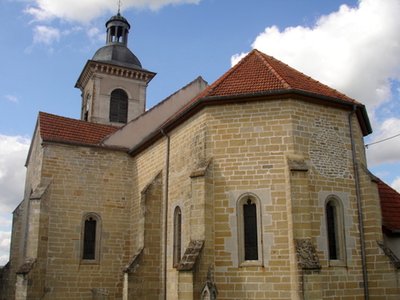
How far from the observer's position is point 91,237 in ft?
58.4

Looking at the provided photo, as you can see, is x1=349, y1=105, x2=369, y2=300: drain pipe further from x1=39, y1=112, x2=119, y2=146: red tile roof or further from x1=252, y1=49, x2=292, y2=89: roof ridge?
x1=39, y1=112, x2=119, y2=146: red tile roof

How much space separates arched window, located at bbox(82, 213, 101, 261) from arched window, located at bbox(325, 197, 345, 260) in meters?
9.40

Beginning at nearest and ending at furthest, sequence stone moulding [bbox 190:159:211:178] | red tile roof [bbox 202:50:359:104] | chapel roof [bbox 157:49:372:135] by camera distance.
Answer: stone moulding [bbox 190:159:211:178] → chapel roof [bbox 157:49:372:135] → red tile roof [bbox 202:50:359:104]

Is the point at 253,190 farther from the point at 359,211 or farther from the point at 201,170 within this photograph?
the point at 359,211

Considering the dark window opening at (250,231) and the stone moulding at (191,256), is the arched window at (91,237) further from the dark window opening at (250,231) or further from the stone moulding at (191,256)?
the dark window opening at (250,231)

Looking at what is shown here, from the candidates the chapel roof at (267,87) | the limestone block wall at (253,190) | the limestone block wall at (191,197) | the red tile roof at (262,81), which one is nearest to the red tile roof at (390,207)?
the chapel roof at (267,87)

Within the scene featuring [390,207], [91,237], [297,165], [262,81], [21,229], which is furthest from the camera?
[21,229]

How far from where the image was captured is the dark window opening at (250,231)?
11930mm

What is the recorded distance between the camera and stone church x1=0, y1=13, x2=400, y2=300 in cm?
1162

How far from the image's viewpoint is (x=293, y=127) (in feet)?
40.6

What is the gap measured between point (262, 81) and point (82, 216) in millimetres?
9053

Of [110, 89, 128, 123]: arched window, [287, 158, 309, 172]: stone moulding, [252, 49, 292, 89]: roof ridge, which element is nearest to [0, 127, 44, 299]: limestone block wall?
[110, 89, 128, 123]: arched window

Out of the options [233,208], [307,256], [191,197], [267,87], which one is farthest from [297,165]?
[191,197]

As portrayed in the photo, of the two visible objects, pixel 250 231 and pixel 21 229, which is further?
pixel 21 229
